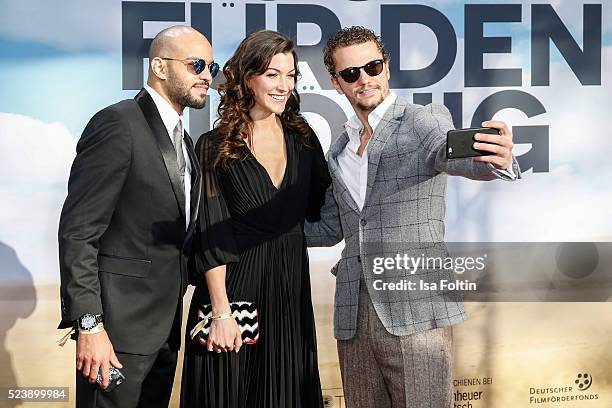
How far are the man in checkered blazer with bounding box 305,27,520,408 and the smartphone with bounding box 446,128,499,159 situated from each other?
8.3 inches

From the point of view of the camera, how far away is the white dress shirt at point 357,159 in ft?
8.24

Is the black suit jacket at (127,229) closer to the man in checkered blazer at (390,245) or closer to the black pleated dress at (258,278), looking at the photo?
the black pleated dress at (258,278)

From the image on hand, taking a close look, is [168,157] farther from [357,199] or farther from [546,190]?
[546,190]

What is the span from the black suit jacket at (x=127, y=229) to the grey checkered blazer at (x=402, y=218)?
56cm

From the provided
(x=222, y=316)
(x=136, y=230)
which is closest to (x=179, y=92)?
(x=136, y=230)

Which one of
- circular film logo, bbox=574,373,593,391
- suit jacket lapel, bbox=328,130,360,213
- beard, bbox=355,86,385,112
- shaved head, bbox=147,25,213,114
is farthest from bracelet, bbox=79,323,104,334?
circular film logo, bbox=574,373,593,391

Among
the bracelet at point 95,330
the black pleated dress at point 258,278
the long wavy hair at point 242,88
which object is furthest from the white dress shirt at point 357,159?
the bracelet at point 95,330

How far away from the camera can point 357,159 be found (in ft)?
8.44

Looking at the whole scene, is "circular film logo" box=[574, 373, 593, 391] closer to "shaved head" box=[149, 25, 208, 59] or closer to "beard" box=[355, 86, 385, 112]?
"beard" box=[355, 86, 385, 112]

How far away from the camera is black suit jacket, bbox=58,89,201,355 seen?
85.5 inches

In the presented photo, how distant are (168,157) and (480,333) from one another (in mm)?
2259

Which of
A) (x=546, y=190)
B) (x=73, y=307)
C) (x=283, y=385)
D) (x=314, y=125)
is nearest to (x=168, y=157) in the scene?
(x=73, y=307)

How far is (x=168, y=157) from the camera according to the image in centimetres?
232

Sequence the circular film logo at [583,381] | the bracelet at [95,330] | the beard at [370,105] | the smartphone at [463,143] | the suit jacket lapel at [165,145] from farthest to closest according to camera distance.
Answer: the circular film logo at [583,381]
the beard at [370,105]
the suit jacket lapel at [165,145]
the bracelet at [95,330]
the smartphone at [463,143]
